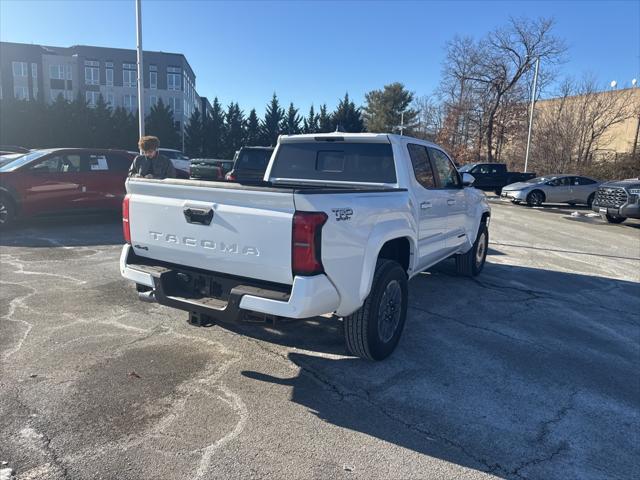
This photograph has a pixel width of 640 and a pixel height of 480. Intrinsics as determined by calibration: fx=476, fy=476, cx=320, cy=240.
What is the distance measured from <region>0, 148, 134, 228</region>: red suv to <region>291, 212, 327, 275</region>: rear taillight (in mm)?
8587

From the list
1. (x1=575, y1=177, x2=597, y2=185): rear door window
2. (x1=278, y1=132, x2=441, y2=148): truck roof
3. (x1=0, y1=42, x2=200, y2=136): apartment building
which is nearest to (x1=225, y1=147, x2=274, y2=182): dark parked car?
(x1=278, y1=132, x2=441, y2=148): truck roof

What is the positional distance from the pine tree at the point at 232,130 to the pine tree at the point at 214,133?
596 millimetres

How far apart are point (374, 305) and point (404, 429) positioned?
1006mm

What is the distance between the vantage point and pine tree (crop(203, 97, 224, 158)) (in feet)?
173

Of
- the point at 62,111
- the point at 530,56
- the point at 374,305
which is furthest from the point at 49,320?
the point at 62,111

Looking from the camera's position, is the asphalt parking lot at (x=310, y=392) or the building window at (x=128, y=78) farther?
the building window at (x=128, y=78)

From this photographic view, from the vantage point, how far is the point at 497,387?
3807 millimetres

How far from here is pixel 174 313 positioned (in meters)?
5.20

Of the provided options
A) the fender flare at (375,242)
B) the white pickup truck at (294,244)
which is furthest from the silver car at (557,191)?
the fender flare at (375,242)

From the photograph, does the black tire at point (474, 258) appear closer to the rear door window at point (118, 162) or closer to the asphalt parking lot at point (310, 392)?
the asphalt parking lot at point (310, 392)

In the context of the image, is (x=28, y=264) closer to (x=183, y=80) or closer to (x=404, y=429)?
(x=404, y=429)

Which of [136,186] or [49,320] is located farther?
[49,320]

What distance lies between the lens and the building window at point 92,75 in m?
61.1

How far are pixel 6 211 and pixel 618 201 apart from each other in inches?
664
